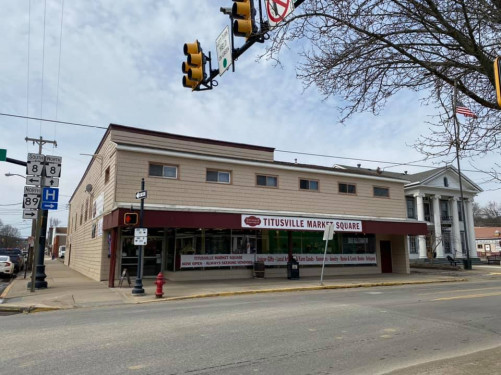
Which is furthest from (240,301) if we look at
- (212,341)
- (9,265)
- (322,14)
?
(9,265)

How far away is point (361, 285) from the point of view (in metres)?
19.0

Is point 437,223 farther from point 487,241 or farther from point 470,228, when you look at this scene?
point 487,241

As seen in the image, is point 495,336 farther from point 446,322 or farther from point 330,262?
point 330,262

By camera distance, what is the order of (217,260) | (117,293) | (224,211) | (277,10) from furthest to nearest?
1. (217,260)
2. (224,211)
3. (117,293)
4. (277,10)

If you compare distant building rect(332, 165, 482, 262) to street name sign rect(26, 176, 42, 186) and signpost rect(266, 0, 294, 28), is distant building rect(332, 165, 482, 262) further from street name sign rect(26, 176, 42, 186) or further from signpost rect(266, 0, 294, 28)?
signpost rect(266, 0, 294, 28)

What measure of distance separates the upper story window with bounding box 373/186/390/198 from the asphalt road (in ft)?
49.1

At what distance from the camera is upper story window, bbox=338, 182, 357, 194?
25109 millimetres

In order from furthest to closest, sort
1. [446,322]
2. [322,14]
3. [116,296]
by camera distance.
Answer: [116,296], [446,322], [322,14]

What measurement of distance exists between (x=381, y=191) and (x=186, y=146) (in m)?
12.8

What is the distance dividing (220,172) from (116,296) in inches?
344

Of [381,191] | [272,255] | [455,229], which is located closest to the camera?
[272,255]

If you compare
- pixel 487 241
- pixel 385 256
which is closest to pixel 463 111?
pixel 385 256

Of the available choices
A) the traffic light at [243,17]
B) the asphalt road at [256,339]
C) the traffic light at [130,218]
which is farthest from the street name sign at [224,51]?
the traffic light at [130,218]

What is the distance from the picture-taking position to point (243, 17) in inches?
257
